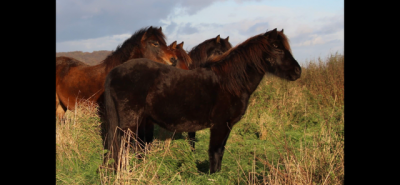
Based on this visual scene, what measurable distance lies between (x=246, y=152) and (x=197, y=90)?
2.01 meters

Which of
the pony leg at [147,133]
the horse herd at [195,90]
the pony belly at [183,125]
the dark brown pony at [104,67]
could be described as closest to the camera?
the horse herd at [195,90]

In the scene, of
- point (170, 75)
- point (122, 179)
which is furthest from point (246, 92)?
point (122, 179)

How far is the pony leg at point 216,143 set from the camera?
3951mm

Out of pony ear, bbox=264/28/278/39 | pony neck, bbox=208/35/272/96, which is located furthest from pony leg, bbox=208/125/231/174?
pony ear, bbox=264/28/278/39

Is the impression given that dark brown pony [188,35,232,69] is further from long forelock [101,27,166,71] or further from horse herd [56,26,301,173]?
horse herd [56,26,301,173]

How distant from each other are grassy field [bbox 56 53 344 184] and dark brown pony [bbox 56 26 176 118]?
41 centimetres

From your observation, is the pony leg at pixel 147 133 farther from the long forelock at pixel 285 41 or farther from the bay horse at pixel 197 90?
the long forelock at pixel 285 41

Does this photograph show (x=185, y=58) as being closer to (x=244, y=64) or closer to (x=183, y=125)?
(x=244, y=64)

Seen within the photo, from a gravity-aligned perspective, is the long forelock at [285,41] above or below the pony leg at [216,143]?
above

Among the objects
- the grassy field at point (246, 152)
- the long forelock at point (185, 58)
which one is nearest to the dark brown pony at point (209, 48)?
the long forelock at point (185, 58)

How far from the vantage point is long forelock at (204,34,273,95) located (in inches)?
164

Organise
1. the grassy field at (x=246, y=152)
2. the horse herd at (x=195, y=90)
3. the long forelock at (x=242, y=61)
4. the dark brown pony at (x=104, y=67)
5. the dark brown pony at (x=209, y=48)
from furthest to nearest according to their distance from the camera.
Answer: the dark brown pony at (x=209, y=48) → the dark brown pony at (x=104, y=67) → the long forelock at (x=242, y=61) → the horse herd at (x=195, y=90) → the grassy field at (x=246, y=152)

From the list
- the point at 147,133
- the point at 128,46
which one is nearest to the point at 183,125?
the point at 147,133

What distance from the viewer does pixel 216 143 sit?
13.0ft
